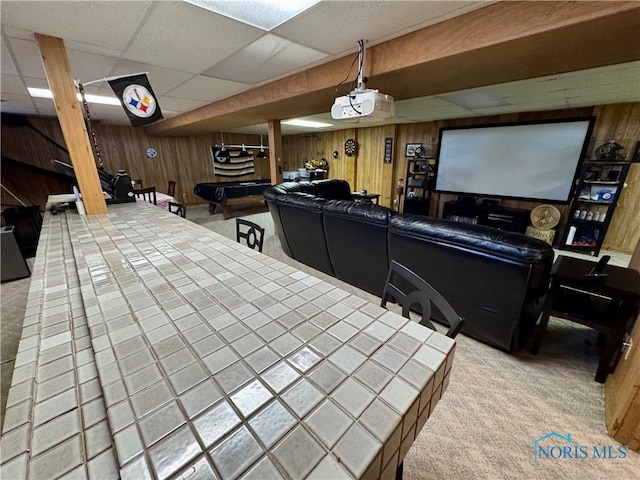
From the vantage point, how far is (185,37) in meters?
2.01

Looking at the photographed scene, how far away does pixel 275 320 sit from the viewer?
30.7 inches

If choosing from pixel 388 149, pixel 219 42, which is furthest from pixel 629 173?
pixel 219 42

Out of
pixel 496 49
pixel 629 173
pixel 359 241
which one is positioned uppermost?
pixel 496 49

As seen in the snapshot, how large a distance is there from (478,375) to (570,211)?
4.28 m

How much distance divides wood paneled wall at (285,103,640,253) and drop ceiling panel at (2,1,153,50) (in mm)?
5775

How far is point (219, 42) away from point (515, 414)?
332cm

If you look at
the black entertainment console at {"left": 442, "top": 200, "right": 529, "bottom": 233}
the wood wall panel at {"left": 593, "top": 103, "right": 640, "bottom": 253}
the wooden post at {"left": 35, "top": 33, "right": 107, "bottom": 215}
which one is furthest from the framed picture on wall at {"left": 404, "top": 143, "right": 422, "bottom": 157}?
the wooden post at {"left": 35, "top": 33, "right": 107, "bottom": 215}

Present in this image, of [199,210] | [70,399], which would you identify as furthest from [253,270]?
[199,210]

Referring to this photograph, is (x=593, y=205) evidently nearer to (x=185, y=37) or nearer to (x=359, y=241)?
(x=359, y=241)

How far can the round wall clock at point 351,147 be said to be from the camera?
298 inches

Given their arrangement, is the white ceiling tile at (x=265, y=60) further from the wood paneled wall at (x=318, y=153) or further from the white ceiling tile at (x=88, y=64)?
the wood paneled wall at (x=318, y=153)

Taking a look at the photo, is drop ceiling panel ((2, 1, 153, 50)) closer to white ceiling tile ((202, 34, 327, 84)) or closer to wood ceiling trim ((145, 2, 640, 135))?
white ceiling tile ((202, 34, 327, 84))

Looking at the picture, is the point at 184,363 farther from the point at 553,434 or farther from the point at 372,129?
the point at 372,129

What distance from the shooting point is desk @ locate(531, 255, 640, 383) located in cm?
150
